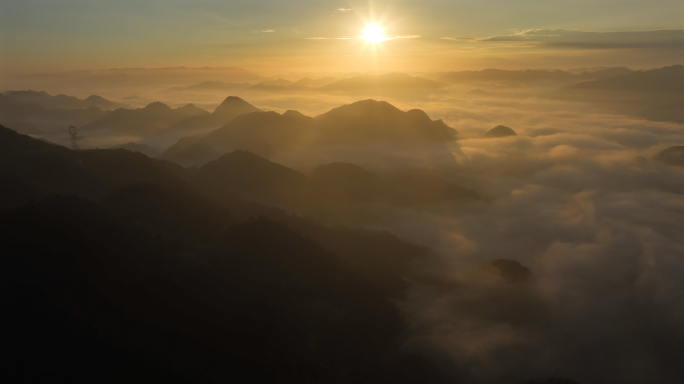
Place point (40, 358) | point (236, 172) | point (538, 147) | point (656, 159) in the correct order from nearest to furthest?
point (40, 358) < point (236, 172) < point (656, 159) < point (538, 147)

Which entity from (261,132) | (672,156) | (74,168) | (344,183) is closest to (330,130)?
(261,132)

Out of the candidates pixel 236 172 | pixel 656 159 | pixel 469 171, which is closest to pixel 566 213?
pixel 469 171

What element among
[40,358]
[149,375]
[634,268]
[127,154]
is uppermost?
[127,154]

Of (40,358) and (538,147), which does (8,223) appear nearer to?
(40,358)

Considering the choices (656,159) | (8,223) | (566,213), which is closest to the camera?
(8,223)

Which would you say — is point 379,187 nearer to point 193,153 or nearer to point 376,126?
point 193,153

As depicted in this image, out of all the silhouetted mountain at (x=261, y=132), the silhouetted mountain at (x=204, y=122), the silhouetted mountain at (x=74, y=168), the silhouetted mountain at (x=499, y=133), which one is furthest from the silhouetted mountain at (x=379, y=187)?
the silhouetted mountain at (x=204, y=122)

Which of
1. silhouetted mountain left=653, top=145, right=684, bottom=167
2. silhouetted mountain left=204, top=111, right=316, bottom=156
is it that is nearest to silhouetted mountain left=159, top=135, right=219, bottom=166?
silhouetted mountain left=204, top=111, right=316, bottom=156
